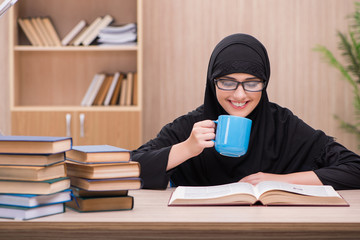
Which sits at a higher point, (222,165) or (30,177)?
(30,177)

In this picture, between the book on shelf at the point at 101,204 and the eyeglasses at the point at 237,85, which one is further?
the eyeglasses at the point at 237,85

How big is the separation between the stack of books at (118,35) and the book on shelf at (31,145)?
2.58 meters

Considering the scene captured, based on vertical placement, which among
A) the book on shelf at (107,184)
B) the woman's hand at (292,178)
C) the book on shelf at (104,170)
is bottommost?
the woman's hand at (292,178)

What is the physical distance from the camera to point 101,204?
3.92ft

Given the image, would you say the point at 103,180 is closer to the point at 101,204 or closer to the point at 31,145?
the point at 101,204

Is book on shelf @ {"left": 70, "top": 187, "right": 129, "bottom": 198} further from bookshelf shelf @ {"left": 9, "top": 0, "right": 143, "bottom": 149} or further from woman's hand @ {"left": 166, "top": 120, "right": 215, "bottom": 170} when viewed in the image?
bookshelf shelf @ {"left": 9, "top": 0, "right": 143, "bottom": 149}

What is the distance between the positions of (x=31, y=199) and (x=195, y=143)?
1.90ft

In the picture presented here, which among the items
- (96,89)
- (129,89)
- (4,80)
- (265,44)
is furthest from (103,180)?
(4,80)

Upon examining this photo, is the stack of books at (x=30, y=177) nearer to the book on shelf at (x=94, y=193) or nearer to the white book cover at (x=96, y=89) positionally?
the book on shelf at (x=94, y=193)

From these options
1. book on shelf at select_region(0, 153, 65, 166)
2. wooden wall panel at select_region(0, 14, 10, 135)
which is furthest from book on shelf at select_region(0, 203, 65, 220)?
wooden wall panel at select_region(0, 14, 10, 135)

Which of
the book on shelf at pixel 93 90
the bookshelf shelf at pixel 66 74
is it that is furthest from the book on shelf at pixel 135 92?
the book on shelf at pixel 93 90

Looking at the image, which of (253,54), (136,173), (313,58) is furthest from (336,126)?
(136,173)

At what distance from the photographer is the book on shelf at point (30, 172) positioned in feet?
3.70

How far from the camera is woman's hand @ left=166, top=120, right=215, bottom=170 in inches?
59.2
